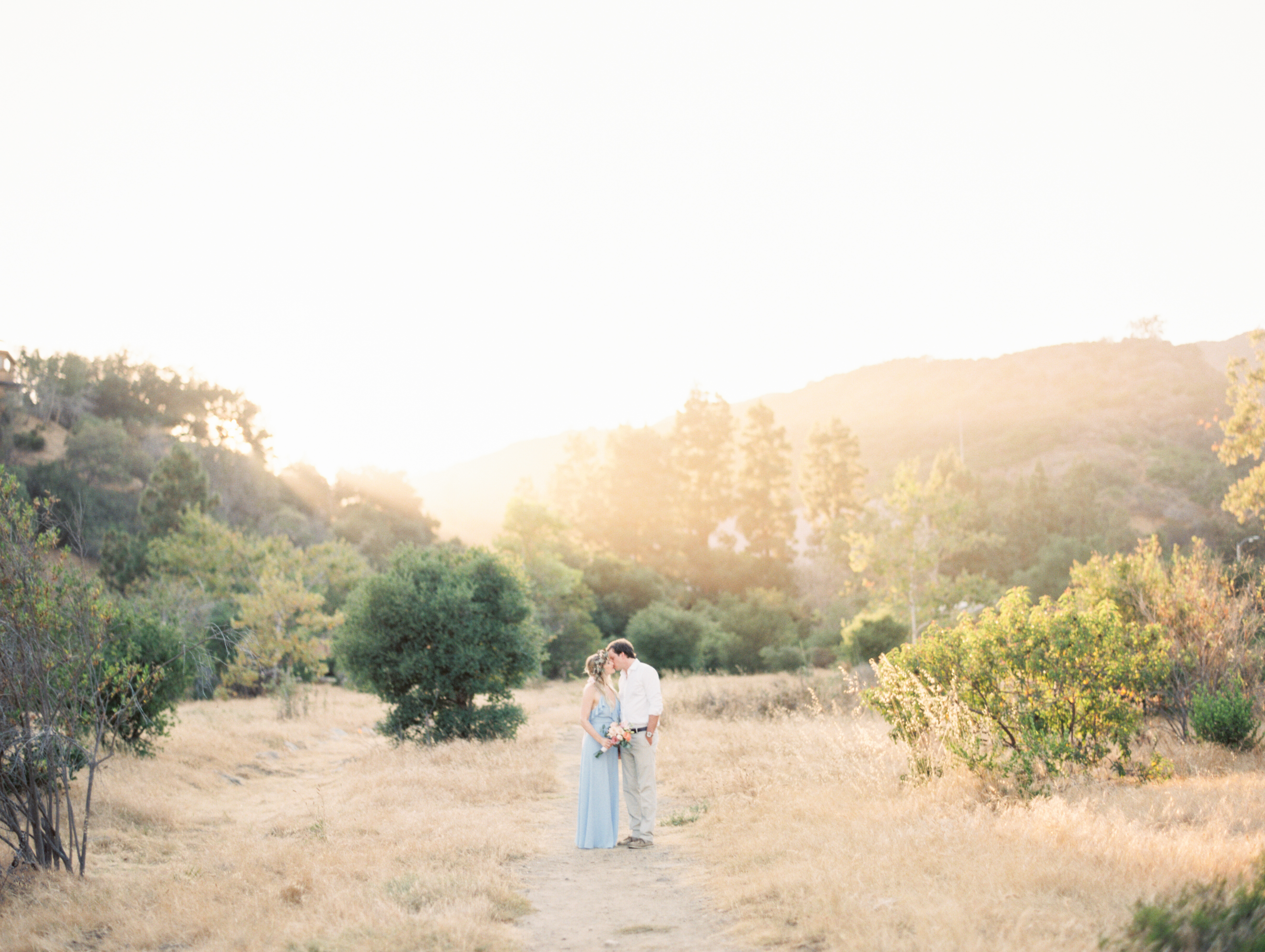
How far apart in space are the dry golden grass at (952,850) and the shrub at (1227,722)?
442mm

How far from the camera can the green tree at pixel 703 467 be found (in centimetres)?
5328

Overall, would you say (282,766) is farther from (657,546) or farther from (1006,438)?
→ (1006,438)

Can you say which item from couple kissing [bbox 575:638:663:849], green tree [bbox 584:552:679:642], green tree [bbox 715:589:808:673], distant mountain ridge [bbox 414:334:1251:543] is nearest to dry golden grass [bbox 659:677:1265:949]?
couple kissing [bbox 575:638:663:849]

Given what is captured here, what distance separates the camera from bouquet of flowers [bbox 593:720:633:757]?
768cm

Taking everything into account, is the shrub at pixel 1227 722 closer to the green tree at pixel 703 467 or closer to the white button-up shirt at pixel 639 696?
the white button-up shirt at pixel 639 696

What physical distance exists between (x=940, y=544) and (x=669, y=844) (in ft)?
78.3

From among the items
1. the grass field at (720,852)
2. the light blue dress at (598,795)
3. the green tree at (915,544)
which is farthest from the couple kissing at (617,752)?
the green tree at (915,544)

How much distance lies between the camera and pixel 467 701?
14.3 metres

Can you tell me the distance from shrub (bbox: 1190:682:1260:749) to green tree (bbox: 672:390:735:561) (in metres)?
40.7

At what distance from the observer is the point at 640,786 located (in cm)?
789

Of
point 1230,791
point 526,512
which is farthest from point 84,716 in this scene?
point 526,512

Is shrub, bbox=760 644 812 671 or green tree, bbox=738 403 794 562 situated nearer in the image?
shrub, bbox=760 644 812 671

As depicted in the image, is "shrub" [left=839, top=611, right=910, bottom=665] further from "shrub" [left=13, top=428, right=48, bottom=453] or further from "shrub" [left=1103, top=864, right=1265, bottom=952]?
"shrub" [left=13, top=428, right=48, bottom=453]

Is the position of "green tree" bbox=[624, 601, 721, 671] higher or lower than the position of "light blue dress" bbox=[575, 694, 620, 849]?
lower
